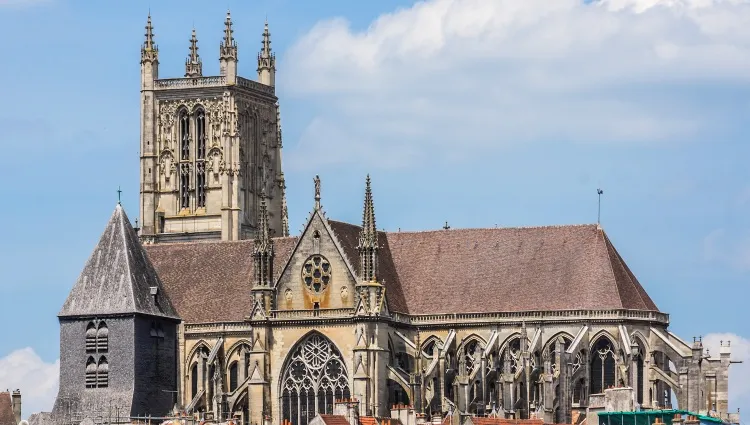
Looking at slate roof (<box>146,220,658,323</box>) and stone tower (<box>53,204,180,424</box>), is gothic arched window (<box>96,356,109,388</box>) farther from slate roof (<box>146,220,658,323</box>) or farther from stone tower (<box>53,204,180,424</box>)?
slate roof (<box>146,220,658,323</box>)

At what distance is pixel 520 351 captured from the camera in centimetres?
12294

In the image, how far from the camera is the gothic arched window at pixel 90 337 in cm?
11938

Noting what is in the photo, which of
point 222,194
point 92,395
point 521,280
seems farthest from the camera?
point 222,194

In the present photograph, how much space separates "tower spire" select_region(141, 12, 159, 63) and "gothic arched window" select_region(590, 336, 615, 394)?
46.0m

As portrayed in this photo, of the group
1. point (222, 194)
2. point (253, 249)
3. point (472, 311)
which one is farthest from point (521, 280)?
point (222, 194)

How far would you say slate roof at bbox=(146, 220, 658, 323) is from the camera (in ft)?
408

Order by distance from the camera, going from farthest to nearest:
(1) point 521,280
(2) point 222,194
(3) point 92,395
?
1. (2) point 222,194
2. (1) point 521,280
3. (3) point 92,395

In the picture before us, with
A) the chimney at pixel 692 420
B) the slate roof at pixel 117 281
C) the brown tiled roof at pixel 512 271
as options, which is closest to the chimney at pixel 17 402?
the slate roof at pixel 117 281

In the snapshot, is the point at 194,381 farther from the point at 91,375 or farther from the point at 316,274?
the point at 91,375

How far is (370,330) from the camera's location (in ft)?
401

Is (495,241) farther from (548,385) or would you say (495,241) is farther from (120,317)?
(120,317)

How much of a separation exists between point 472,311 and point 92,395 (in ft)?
58.0

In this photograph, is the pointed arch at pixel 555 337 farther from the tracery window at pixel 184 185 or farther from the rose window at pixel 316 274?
the tracery window at pixel 184 185

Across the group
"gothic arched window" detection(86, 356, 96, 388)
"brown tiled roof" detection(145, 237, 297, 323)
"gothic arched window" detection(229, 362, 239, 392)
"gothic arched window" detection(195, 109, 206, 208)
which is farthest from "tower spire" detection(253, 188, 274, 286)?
"gothic arched window" detection(195, 109, 206, 208)
